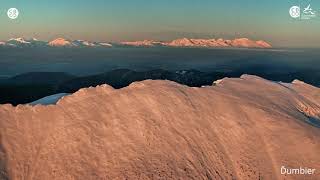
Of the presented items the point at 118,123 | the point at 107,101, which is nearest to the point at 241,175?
the point at 118,123

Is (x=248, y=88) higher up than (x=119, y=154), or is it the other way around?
(x=248, y=88)

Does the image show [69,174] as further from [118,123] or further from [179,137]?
[179,137]

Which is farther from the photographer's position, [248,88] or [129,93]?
[248,88]

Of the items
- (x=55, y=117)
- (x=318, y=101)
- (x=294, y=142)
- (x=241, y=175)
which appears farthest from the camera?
(x=318, y=101)

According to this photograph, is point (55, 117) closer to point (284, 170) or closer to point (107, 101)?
point (107, 101)

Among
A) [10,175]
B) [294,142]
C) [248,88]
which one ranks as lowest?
[10,175]

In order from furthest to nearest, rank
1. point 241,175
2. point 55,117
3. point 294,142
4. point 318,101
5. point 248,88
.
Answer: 1. point 318,101
2. point 248,88
3. point 55,117
4. point 294,142
5. point 241,175
